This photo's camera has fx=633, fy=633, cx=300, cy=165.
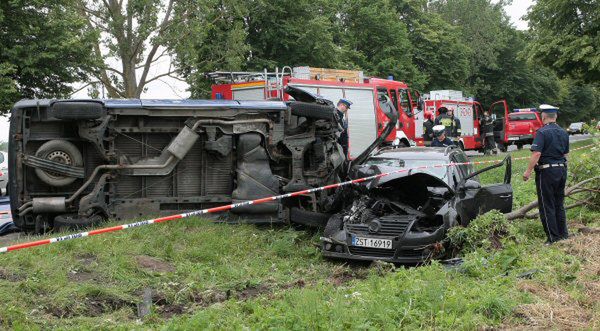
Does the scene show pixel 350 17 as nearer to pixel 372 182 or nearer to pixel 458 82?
pixel 458 82

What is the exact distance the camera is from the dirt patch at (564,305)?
4820mm

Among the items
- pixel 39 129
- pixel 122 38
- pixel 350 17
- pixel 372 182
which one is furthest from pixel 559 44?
pixel 39 129

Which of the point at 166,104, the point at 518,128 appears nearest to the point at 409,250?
the point at 166,104

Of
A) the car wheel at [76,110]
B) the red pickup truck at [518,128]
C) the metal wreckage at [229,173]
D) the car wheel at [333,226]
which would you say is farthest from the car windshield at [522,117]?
the car wheel at [76,110]

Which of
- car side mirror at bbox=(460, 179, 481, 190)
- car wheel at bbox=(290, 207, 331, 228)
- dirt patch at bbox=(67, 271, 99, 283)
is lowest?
dirt patch at bbox=(67, 271, 99, 283)

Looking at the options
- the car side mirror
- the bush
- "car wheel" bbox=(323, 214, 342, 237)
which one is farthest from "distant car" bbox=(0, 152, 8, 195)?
the bush

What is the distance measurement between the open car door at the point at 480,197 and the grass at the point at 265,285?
1.34ft

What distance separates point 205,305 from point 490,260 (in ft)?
10.1

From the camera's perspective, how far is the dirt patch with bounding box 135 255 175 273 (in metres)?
7.07

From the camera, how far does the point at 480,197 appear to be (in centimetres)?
854

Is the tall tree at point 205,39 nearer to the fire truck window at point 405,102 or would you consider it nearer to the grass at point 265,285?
the fire truck window at point 405,102

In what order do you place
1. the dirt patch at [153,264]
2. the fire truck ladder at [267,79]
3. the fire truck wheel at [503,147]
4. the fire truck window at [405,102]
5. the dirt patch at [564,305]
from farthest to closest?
the fire truck wheel at [503,147] < the fire truck window at [405,102] < the fire truck ladder at [267,79] < the dirt patch at [153,264] < the dirt patch at [564,305]

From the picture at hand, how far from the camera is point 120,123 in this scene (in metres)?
9.09

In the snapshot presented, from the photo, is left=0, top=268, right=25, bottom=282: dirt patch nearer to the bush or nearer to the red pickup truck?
the bush
